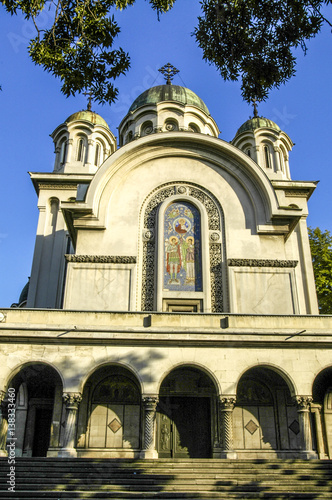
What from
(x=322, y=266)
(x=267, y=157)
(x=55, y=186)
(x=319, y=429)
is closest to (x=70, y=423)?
(x=319, y=429)

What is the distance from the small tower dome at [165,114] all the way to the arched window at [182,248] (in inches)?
329

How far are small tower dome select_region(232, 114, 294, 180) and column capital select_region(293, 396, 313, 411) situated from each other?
48.3 feet

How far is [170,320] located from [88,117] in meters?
16.4

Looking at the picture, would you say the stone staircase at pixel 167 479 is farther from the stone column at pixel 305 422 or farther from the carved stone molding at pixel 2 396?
the carved stone molding at pixel 2 396

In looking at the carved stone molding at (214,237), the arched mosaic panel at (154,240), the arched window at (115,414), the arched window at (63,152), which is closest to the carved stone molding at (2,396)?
the arched window at (115,414)

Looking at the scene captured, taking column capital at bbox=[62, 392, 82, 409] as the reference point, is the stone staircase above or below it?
below

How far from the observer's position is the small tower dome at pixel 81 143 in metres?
25.0

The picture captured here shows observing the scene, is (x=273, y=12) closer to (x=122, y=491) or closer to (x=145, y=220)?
(x=122, y=491)

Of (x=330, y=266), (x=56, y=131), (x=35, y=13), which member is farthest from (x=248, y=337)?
(x=56, y=131)

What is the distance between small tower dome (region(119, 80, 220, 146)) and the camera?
25672mm

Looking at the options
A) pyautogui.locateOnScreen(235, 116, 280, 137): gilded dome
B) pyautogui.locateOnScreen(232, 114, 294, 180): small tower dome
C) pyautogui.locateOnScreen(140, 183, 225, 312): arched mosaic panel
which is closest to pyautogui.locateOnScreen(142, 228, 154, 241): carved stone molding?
pyautogui.locateOnScreen(140, 183, 225, 312): arched mosaic panel

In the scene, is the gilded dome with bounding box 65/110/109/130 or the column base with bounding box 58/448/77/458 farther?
the gilded dome with bounding box 65/110/109/130

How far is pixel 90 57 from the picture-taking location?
8406 millimetres

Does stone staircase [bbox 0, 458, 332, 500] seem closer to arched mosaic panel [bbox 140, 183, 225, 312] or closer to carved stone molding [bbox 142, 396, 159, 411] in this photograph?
carved stone molding [bbox 142, 396, 159, 411]
